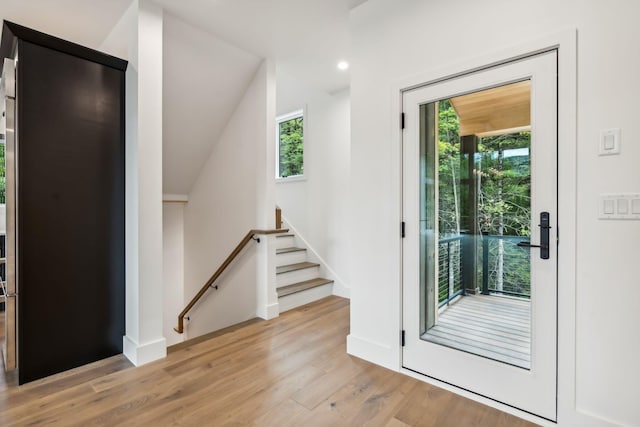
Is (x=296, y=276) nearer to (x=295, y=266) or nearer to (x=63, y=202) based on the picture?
(x=295, y=266)

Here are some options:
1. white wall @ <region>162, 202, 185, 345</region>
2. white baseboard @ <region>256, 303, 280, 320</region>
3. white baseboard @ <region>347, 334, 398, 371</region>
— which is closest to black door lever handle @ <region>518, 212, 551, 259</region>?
white baseboard @ <region>347, 334, 398, 371</region>

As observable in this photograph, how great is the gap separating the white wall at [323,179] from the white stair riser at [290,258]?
20cm

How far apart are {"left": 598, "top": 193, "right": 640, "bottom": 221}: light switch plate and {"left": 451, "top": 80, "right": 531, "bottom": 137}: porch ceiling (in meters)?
0.53

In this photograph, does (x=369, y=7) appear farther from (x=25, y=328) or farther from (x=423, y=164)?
(x=25, y=328)

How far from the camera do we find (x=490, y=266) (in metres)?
2.01

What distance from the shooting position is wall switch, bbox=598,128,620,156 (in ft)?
4.94

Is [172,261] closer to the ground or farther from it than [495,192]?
closer to the ground

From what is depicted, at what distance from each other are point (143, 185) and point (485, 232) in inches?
97.6

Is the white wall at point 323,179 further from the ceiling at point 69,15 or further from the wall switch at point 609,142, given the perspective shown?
the wall switch at point 609,142

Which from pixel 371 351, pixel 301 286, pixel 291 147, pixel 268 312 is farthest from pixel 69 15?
pixel 371 351

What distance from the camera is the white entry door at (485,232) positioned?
1.72 meters

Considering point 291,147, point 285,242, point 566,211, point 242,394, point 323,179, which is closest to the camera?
point 566,211

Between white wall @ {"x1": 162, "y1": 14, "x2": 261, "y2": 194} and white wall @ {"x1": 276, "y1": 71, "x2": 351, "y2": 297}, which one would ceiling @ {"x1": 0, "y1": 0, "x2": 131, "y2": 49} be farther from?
white wall @ {"x1": 276, "y1": 71, "x2": 351, "y2": 297}

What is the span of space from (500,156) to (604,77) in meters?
0.57
